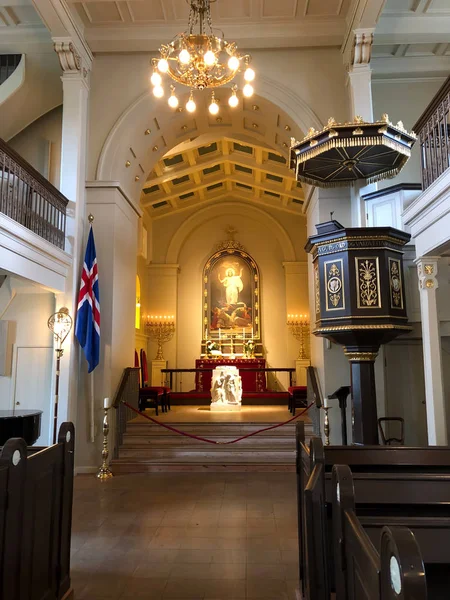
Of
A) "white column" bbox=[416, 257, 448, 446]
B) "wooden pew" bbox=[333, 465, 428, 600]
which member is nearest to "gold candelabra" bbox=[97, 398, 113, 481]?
"white column" bbox=[416, 257, 448, 446]

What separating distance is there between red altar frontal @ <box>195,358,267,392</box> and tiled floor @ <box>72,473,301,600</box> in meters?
6.26

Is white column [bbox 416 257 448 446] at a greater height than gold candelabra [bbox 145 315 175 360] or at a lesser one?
lesser

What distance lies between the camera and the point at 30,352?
7980 millimetres

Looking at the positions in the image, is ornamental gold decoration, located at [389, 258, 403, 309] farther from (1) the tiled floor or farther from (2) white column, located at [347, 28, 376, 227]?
(1) the tiled floor

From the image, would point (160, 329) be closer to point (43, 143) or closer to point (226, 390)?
point (226, 390)

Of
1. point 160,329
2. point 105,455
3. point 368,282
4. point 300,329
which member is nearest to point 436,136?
point 368,282

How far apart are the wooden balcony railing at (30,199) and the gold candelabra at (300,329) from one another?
8.86m

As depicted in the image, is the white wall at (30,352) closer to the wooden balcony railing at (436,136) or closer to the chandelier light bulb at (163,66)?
the chandelier light bulb at (163,66)

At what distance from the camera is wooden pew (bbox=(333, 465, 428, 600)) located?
3.49 ft

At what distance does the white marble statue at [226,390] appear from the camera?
10602 millimetres

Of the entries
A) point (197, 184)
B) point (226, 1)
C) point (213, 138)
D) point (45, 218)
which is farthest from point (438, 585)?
point (197, 184)

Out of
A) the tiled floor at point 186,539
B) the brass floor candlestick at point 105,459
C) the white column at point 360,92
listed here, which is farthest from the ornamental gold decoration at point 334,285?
the brass floor candlestick at point 105,459

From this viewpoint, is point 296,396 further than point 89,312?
Yes

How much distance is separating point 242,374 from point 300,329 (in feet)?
8.94
